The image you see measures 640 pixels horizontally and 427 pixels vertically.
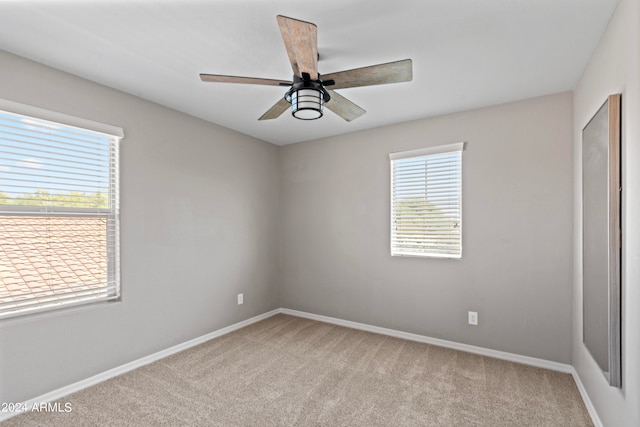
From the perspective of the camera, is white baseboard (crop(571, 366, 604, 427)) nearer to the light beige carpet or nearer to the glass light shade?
the light beige carpet

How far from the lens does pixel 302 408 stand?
7.23 ft

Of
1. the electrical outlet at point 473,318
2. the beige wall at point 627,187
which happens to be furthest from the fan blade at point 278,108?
the electrical outlet at point 473,318

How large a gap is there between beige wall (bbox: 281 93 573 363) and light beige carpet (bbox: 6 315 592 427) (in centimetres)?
39

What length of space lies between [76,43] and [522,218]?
369 centimetres

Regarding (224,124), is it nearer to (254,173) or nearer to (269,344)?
(254,173)

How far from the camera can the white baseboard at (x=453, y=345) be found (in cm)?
276

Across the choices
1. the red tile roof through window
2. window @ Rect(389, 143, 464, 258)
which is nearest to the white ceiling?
window @ Rect(389, 143, 464, 258)

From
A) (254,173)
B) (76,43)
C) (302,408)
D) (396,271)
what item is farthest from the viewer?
(254,173)

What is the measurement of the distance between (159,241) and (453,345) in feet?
10.1

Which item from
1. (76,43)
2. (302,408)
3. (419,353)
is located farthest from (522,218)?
(76,43)

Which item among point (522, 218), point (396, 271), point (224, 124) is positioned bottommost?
point (396, 271)

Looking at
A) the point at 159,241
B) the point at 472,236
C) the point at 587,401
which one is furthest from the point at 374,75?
the point at 587,401

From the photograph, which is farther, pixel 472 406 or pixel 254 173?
pixel 254 173

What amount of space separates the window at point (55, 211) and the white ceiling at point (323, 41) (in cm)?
48
